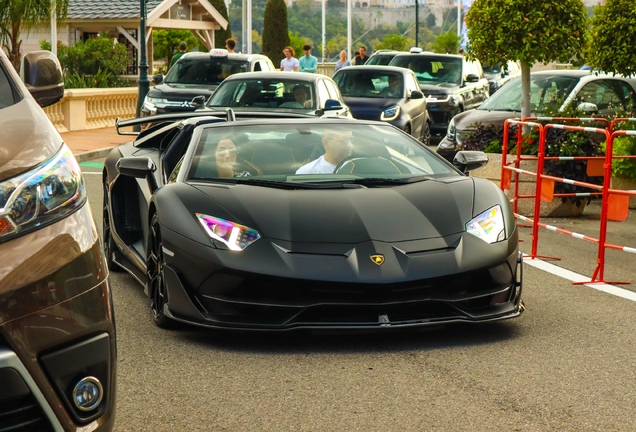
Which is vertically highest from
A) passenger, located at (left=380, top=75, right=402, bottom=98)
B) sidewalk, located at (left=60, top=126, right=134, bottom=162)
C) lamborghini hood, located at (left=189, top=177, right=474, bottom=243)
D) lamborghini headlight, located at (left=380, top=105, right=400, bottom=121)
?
lamborghini hood, located at (left=189, top=177, right=474, bottom=243)

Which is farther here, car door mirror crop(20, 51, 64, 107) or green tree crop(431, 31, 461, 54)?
green tree crop(431, 31, 461, 54)

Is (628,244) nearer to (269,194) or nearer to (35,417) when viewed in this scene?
(269,194)

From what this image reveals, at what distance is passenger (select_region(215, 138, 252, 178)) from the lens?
6.65 meters

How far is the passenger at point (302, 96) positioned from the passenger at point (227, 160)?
795 cm

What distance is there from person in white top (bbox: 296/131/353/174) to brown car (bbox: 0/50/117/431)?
3287mm

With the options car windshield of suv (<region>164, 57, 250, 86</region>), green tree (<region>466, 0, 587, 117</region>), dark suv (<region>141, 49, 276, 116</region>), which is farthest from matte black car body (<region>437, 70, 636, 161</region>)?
car windshield of suv (<region>164, 57, 250, 86</region>)

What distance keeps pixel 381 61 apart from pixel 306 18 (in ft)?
279

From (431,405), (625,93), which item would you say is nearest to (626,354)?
(431,405)

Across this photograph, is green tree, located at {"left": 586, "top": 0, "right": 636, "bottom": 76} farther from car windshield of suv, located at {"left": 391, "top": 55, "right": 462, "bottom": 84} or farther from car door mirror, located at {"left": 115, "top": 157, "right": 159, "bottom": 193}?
car windshield of suv, located at {"left": 391, "top": 55, "right": 462, "bottom": 84}

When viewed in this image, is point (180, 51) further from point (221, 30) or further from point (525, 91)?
point (221, 30)

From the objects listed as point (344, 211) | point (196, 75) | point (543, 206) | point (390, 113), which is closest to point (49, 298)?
point (344, 211)

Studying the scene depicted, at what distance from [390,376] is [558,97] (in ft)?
35.1

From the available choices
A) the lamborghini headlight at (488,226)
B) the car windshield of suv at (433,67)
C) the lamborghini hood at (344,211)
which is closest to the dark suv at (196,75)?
the car windshield of suv at (433,67)

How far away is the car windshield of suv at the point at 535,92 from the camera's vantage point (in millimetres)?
16234
